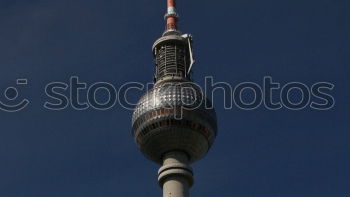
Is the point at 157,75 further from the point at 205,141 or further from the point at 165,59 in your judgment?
the point at 205,141

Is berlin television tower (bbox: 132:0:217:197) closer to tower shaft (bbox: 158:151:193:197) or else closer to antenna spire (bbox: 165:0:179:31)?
tower shaft (bbox: 158:151:193:197)

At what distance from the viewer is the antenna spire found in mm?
130875

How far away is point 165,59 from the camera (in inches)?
4953

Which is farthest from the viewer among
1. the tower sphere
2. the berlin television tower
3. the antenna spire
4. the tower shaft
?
the antenna spire

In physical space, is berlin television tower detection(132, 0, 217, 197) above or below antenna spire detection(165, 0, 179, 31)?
below

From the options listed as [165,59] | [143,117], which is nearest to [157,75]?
[165,59]

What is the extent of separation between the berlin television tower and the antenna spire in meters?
11.7

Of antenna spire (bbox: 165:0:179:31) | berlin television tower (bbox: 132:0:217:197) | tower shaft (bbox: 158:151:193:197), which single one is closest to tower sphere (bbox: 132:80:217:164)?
berlin television tower (bbox: 132:0:217:197)

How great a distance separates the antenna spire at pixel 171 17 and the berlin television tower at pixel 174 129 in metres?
11.7

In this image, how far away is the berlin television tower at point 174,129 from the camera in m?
114

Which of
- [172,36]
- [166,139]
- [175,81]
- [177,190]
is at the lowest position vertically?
[177,190]

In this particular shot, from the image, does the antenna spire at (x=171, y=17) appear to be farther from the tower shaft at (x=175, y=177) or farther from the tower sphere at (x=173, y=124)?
the tower shaft at (x=175, y=177)

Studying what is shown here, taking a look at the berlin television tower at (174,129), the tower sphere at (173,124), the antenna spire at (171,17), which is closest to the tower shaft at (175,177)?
the berlin television tower at (174,129)

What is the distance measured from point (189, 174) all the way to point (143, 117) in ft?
33.5
